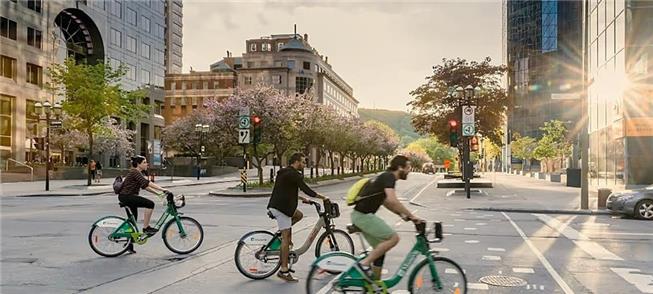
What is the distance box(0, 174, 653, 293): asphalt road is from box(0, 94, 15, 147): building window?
4006 centimetres

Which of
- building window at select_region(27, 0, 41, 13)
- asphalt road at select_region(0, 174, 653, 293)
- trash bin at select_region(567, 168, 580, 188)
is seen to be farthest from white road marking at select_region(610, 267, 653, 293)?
building window at select_region(27, 0, 41, 13)

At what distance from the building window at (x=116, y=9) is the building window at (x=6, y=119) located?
71.5 ft

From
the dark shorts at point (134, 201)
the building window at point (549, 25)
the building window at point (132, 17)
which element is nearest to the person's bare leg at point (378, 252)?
the dark shorts at point (134, 201)

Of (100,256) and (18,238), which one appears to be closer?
(100,256)

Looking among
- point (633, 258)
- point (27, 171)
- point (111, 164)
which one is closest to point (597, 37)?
point (633, 258)

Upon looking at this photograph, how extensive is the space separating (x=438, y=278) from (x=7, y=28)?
57.6 m

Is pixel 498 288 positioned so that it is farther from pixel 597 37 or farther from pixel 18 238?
pixel 597 37

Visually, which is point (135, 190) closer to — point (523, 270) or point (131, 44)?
point (523, 270)

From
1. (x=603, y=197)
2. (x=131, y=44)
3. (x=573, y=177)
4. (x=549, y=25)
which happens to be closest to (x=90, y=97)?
(x=603, y=197)

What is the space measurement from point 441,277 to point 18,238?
10.6 m

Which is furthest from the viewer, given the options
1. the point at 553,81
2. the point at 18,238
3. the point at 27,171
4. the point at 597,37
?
the point at 553,81

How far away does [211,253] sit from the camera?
11.4 m

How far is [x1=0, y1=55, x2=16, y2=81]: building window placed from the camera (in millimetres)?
54094

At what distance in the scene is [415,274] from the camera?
→ 275 inches
